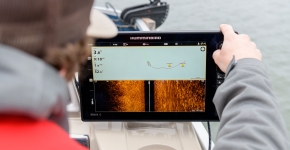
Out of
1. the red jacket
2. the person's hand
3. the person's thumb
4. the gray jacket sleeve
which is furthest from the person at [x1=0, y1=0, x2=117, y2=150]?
the person's thumb

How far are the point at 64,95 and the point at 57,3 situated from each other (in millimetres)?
92

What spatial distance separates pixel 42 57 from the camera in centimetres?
39

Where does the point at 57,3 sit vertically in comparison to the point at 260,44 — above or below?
below

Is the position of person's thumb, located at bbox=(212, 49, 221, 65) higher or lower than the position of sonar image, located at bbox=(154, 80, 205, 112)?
higher

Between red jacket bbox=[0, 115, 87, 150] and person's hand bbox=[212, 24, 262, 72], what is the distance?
50 cm

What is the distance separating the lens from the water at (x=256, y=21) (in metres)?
3.83

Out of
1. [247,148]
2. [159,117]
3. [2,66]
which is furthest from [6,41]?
[159,117]

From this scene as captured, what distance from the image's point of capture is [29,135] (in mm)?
373

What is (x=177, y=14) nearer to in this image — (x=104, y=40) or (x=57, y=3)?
(x=104, y=40)

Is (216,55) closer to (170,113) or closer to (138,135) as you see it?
(170,113)

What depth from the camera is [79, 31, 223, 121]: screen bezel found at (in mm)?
1027

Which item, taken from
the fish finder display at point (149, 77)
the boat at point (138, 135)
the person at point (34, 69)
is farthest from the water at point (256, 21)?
the person at point (34, 69)

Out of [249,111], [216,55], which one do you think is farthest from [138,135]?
[249,111]

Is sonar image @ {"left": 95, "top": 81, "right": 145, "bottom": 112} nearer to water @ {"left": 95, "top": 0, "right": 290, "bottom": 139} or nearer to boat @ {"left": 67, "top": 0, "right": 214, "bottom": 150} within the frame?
boat @ {"left": 67, "top": 0, "right": 214, "bottom": 150}
